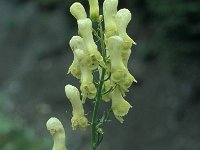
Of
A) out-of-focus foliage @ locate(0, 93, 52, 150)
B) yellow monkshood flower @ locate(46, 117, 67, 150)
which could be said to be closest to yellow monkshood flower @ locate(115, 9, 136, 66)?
yellow monkshood flower @ locate(46, 117, 67, 150)

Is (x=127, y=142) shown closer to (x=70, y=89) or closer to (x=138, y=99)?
(x=138, y=99)

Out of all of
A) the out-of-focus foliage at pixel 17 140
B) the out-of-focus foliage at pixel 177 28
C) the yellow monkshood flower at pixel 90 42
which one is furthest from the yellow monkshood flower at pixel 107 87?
the out-of-focus foliage at pixel 177 28

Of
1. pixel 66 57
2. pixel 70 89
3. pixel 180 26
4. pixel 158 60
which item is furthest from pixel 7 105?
pixel 70 89

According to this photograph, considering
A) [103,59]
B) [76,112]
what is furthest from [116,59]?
[76,112]

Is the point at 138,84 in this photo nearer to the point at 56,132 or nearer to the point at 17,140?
the point at 17,140

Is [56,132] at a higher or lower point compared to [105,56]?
lower

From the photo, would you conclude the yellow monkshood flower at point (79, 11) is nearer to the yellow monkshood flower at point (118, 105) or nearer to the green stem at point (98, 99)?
the green stem at point (98, 99)
